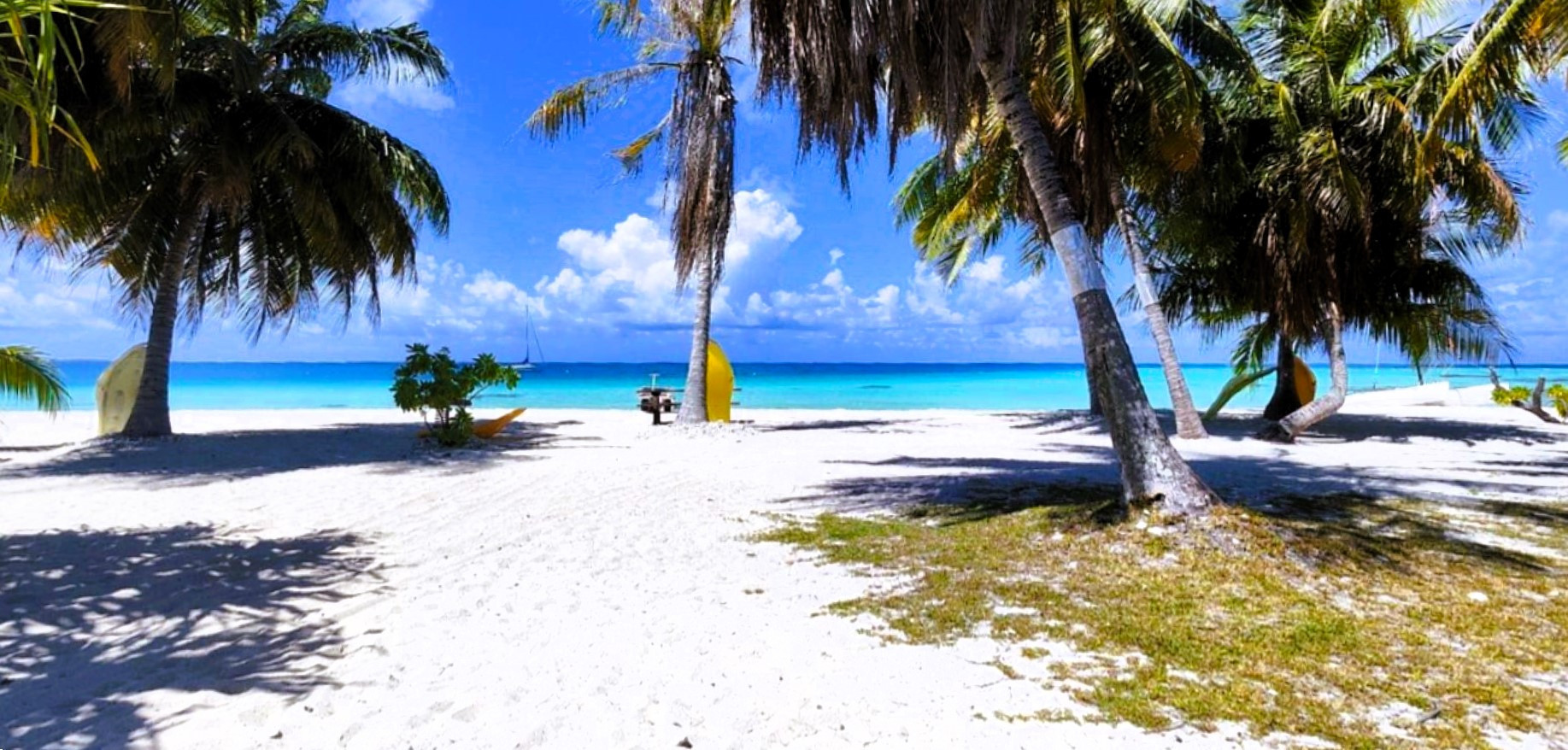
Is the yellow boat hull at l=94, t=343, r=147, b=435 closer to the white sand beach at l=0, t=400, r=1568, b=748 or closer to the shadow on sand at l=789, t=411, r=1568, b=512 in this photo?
the white sand beach at l=0, t=400, r=1568, b=748

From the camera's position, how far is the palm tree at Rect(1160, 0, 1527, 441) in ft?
41.5

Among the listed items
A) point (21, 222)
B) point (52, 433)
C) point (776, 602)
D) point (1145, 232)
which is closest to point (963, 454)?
point (1145, 232)

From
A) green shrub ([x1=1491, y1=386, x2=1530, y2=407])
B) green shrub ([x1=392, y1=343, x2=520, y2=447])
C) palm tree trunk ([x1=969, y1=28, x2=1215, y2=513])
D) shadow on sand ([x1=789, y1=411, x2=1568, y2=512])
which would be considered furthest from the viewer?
green shrub ([x1=1491, y1=386, x2=1530, y2=407])

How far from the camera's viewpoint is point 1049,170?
6367 millimetres

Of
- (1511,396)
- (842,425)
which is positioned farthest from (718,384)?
(1511,396)

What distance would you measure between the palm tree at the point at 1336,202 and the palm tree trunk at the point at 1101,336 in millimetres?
7888

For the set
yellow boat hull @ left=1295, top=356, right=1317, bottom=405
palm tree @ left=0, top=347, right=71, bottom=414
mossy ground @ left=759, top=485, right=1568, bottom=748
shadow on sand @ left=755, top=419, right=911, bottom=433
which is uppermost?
palm tree @ left=0, top=347, right=71, bottom=414

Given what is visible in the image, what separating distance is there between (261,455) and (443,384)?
2.72m

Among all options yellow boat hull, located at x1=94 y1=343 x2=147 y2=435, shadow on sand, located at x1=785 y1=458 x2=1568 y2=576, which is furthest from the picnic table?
yellow boat hull, located at x1=94 y1=343 x2=147 y2=435

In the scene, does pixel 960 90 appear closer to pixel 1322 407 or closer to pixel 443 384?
pixel 443 384

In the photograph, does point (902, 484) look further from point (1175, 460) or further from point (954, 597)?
point (954, 597)

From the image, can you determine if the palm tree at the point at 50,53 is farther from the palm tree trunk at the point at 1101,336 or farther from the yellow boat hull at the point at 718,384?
the yellow boat hull at the point at 718,384

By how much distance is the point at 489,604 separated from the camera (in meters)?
4.51

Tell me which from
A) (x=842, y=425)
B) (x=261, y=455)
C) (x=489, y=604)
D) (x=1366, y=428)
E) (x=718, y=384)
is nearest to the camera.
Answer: (x=489, y=604)
